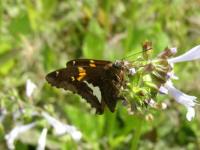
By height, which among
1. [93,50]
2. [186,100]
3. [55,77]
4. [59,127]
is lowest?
[186,100]

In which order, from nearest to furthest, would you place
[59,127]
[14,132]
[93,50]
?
[59,127], [14,132], [93,50]

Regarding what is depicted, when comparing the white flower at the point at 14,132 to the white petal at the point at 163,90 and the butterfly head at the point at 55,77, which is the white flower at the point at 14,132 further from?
the white petal at the point at 163,90

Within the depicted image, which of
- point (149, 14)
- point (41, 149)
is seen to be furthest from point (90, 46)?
point (41, 149)

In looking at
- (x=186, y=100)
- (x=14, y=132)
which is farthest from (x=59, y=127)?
(x=186, y=100)

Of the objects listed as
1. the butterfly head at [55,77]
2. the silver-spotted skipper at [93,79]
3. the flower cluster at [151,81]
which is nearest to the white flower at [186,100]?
the flower cluster at [151,81]

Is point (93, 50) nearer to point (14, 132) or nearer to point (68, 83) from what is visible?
point (14, 132)

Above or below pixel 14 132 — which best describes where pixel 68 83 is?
below

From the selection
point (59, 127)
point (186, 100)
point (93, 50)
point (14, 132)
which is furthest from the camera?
point (93, 50)
